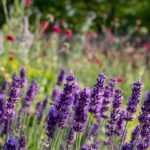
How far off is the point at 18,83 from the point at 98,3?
964 inches

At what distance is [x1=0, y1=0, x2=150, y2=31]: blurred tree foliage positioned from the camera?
23.7 meters

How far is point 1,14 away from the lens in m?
23.3

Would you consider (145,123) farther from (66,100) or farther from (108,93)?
(108,93)

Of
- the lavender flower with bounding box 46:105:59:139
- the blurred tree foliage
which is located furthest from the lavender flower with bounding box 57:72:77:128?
the blurred tree foliage

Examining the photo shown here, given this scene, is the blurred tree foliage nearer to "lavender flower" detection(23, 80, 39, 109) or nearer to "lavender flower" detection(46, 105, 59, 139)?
"lavender flower" detection(23, 80, 39, 109)

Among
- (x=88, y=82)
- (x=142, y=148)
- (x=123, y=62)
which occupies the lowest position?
(x=142, y=148)

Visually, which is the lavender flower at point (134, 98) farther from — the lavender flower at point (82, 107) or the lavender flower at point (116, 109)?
the lavender flower at point (82, 107)

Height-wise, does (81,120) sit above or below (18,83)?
below

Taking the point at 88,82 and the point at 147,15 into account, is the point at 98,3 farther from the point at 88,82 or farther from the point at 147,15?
the point at 88,82

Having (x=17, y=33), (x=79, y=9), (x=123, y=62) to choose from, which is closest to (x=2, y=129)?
(x=17, y=33)

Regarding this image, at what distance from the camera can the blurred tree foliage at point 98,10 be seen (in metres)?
23.7

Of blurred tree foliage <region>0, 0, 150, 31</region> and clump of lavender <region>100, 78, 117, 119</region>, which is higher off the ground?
blurred tree foliage <region>0, 0, 150, 31</region>

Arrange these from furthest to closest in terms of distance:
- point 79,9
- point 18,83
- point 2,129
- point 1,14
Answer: point 79,9 → point 1,14 → point 2,129 → point 18,83

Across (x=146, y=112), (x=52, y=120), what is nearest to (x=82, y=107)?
(x=52, y=120)
